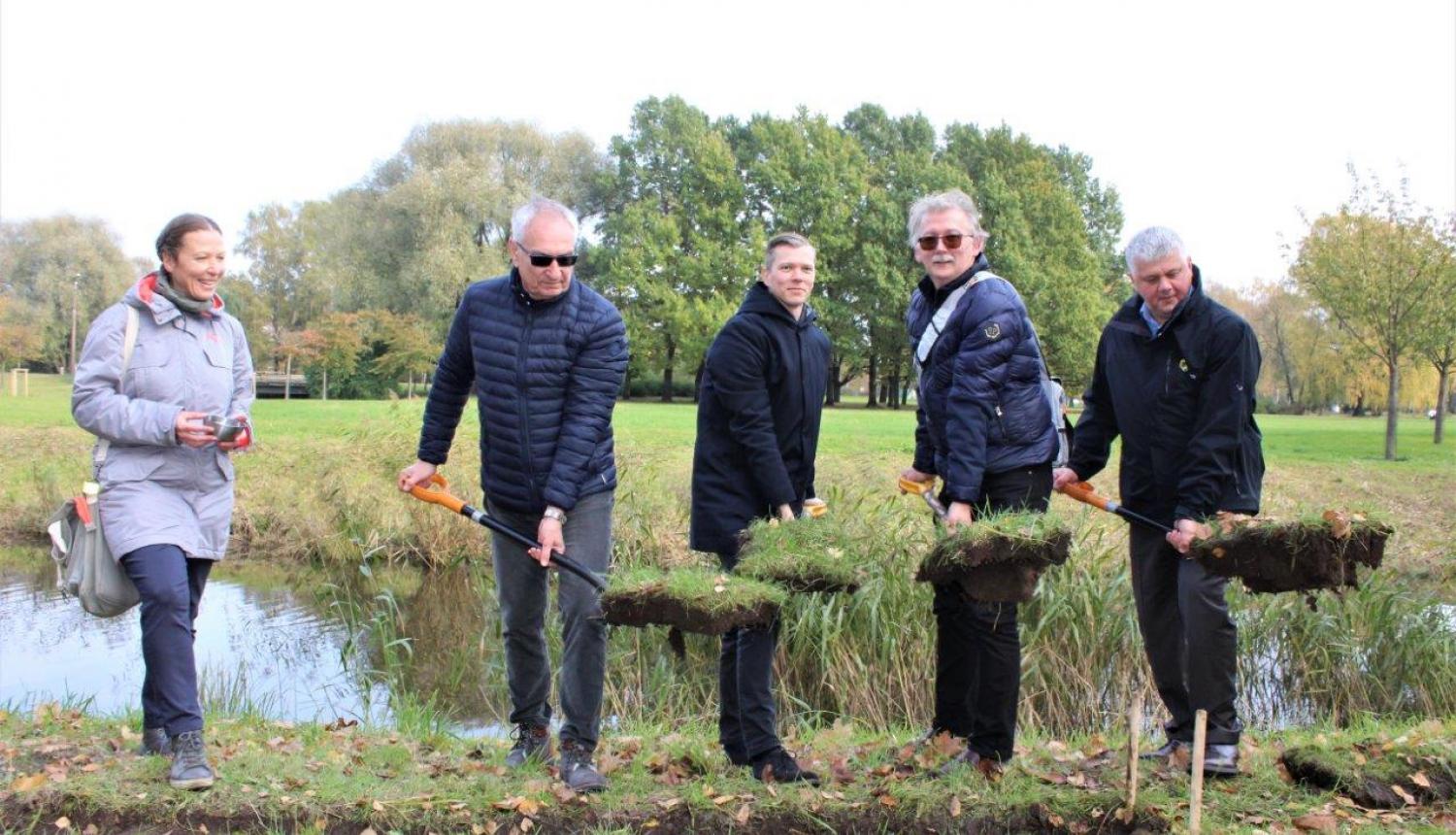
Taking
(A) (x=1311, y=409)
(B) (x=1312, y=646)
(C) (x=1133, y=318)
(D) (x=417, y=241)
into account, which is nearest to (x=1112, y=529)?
(B) (x=1312, y=646)

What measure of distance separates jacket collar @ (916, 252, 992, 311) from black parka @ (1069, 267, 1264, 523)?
25.7 inches

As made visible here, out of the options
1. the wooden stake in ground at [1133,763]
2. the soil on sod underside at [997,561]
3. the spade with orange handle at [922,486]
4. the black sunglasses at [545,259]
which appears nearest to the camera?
the wooden stake in ground at [1133,763]

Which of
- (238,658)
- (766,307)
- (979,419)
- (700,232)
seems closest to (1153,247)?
(979,419)

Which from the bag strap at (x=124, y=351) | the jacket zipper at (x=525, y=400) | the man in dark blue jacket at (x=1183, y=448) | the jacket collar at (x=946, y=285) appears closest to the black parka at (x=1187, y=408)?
the man in dark blue jacket at (x=1183, y=448)

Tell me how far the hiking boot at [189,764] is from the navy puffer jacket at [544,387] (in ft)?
4.63

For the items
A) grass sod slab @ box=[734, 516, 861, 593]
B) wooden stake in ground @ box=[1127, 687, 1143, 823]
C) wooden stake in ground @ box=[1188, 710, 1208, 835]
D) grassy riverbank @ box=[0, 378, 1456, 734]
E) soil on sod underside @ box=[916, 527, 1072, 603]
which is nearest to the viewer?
wooden stake in ground @ box=[1188, 710, 1208, 835]

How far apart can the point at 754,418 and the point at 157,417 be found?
7.28 feet

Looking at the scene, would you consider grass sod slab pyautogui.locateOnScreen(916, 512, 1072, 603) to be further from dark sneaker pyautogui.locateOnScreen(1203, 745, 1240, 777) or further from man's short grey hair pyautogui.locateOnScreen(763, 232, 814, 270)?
man's short grey hair pyautogui.locateOnScreen(763, 232, 814, 270)

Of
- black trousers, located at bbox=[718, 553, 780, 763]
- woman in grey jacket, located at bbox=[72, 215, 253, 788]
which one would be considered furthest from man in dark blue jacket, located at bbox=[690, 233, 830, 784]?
woman in grey jacket, located at bbox=[72, 215, 253, 788]

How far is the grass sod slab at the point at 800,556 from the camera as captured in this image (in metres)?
4.05

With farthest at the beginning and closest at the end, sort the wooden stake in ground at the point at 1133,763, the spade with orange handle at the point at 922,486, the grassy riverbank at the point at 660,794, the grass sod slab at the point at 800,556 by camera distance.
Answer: the spade with orange handle at the point at 922,486
the grass sod slab at the point at 800,556
the grassy riverbank at the point at 660,794
the wooden stake in ground at the point at 1133,763

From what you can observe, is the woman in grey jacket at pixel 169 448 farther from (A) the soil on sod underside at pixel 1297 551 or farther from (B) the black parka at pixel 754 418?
(A) the soil on sod underside at pixel 1297 551

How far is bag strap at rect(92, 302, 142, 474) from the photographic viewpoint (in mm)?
4238

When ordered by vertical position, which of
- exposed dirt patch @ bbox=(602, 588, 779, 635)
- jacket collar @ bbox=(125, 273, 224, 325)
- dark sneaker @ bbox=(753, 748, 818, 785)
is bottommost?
dark sneaker @ bbox=(753, 748, 818, 785)
